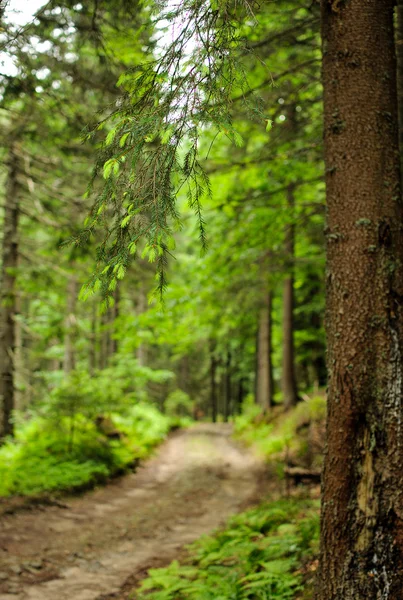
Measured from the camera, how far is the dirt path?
5.29 m

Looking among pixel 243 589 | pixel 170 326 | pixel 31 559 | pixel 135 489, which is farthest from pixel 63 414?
pixel 243 589

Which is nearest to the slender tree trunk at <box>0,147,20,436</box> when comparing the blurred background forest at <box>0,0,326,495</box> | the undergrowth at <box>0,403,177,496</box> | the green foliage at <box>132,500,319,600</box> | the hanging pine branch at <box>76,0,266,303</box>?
the blurred background forest at <box>0,0,326,495</box>

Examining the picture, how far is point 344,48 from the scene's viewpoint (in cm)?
369

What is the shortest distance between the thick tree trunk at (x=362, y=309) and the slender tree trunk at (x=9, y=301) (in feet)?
27.6

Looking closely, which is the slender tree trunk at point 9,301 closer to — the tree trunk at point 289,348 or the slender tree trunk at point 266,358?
the tree trunk at point 289,348

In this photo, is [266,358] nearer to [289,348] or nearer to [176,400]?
[289,348]

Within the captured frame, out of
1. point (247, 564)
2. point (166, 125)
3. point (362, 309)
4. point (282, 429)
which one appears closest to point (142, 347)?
point (282, 429)

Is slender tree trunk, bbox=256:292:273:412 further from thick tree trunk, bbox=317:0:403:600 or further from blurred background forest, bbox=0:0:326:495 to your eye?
thick tree trunk, bbox=317:0:403:600

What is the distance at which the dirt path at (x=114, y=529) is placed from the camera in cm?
529

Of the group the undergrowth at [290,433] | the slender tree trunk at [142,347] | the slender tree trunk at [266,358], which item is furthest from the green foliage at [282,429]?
the slender tree trunk at [142,347]

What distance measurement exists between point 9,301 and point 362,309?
8848 millimetres

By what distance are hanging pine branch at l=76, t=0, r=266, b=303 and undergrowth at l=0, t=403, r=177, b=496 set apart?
7.07 metres

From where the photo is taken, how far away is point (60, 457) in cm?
1013

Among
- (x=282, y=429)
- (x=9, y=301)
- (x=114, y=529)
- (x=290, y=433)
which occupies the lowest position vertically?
(x=114, y=529)
